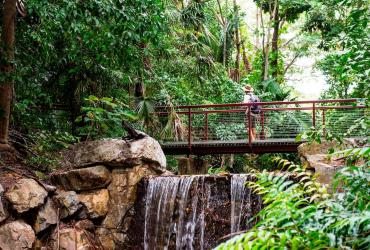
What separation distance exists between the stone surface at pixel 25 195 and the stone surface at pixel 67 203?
15.2 inches

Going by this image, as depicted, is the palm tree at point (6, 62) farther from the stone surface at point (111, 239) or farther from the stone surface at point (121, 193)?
the stone surface at point (111, 239)

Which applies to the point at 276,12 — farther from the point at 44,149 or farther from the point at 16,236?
the point at 16,236

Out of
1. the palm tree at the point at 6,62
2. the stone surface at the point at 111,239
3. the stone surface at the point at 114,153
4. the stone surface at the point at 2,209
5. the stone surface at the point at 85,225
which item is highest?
the palm tree at the point at 6,62

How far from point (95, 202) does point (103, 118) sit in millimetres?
1809

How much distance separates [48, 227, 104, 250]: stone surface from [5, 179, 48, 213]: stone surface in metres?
0.66

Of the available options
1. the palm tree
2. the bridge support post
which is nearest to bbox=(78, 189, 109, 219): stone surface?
the palm tree

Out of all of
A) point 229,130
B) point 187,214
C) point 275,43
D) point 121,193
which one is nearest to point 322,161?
point 187,214

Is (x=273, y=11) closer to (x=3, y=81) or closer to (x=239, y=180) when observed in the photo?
(x=239, y=180)

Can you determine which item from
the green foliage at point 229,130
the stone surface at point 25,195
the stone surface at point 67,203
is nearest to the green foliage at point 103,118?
the stone surface at point 67,203

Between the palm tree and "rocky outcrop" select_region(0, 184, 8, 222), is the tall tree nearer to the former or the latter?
the palm tree

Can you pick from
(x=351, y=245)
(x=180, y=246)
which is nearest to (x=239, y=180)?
(x=180, y=246)

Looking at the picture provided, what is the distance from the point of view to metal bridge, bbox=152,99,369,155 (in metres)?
11.2

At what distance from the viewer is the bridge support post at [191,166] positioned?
40.8 ft

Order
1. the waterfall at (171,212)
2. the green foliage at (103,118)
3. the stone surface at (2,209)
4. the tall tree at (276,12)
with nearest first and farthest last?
the stone surface at (2,209) < the waterfall at (171,212) < the green foliage at (103,118) < the tall tree at (276,12)
